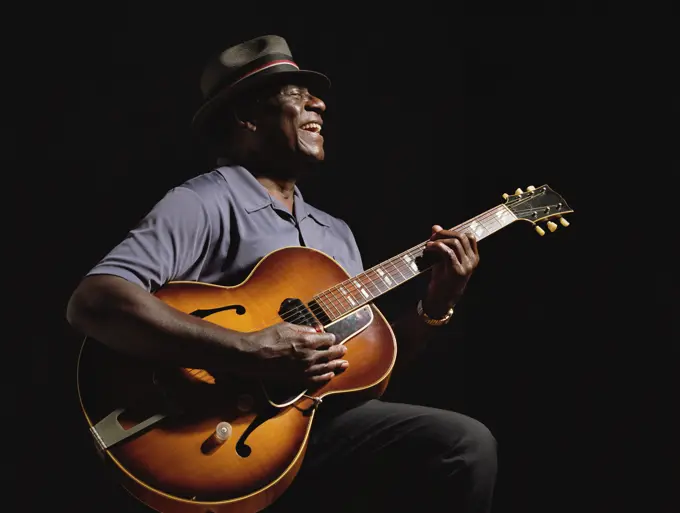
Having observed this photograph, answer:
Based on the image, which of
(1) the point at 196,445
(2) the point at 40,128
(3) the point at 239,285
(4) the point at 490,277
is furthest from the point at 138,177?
(4) the point at 490,277

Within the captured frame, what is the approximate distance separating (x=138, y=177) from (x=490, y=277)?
1.45 m

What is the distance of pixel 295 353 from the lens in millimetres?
1358

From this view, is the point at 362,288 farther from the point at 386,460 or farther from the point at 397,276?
the point at 386,460

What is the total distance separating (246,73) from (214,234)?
0.61m

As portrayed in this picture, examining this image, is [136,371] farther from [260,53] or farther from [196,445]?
[260,53]

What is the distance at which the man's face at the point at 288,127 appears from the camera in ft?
6.21

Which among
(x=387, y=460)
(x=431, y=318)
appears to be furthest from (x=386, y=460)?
(x=431, y=318)

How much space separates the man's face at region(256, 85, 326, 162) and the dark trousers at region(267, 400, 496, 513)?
2.66 feet

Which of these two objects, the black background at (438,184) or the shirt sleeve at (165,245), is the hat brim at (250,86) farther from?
the shirt sleeve at (165,245)

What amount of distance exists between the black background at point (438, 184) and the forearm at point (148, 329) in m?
0.59

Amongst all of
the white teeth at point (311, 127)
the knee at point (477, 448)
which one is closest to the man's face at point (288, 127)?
the white teeth at point (311, 127)

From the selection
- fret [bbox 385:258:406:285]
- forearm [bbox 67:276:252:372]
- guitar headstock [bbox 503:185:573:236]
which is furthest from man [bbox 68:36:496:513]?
guitar headstock [bbox 503:185:573:236]

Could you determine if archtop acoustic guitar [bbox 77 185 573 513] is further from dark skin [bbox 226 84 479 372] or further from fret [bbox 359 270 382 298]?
dark skin [bbox 226 84 479 372]

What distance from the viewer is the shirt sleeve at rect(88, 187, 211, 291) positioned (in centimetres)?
134
